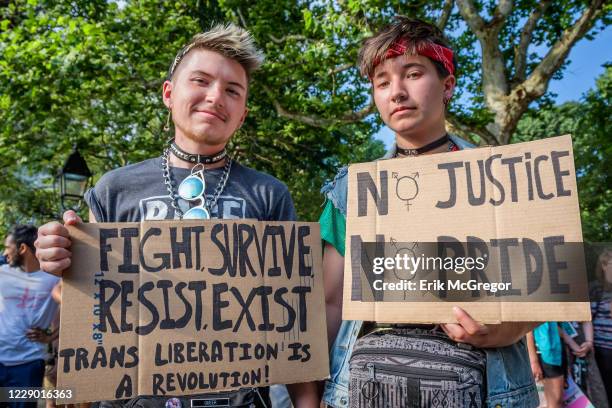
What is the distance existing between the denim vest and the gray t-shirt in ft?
0.89

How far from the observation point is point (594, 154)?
530 inches

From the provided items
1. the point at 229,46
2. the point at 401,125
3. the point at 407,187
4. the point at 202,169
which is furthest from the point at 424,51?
the point at 202,169

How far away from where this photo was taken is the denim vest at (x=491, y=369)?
1.73 metres

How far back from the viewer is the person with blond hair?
193 cm

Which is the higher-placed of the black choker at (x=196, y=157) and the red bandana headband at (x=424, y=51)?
the red bandana headband at (x=424, y=51)

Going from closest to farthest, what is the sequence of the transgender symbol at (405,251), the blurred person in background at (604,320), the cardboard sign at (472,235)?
the cardboard sign at (472,235) → the transgender symbol at (405,251) → the blurred person in background at (604,320)

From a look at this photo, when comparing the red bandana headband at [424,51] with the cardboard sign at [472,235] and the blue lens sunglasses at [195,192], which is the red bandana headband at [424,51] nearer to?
the cardboard sign at [472,235]

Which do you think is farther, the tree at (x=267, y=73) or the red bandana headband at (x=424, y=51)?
the tree at (x=267, y=73)

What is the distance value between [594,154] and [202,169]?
14.1 metres

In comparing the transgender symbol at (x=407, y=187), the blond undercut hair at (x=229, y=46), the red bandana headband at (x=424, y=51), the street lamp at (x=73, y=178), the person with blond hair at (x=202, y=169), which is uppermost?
the street lamp at (x=73, y=178)

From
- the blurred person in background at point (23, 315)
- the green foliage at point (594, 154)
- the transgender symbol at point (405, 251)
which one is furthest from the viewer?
the green foliage at point (594, 154)

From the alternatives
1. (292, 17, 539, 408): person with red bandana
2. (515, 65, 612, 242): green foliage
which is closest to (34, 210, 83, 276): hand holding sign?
(292, 17, 539, 408): person with red bandana

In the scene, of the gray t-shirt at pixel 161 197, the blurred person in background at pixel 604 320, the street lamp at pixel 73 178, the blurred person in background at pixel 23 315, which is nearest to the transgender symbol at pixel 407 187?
the gray t-shirt at pixel 161 197

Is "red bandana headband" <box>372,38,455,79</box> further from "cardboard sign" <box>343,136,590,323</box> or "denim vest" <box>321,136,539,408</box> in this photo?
"cardboard sign" <box>343,136,590,323</box>
